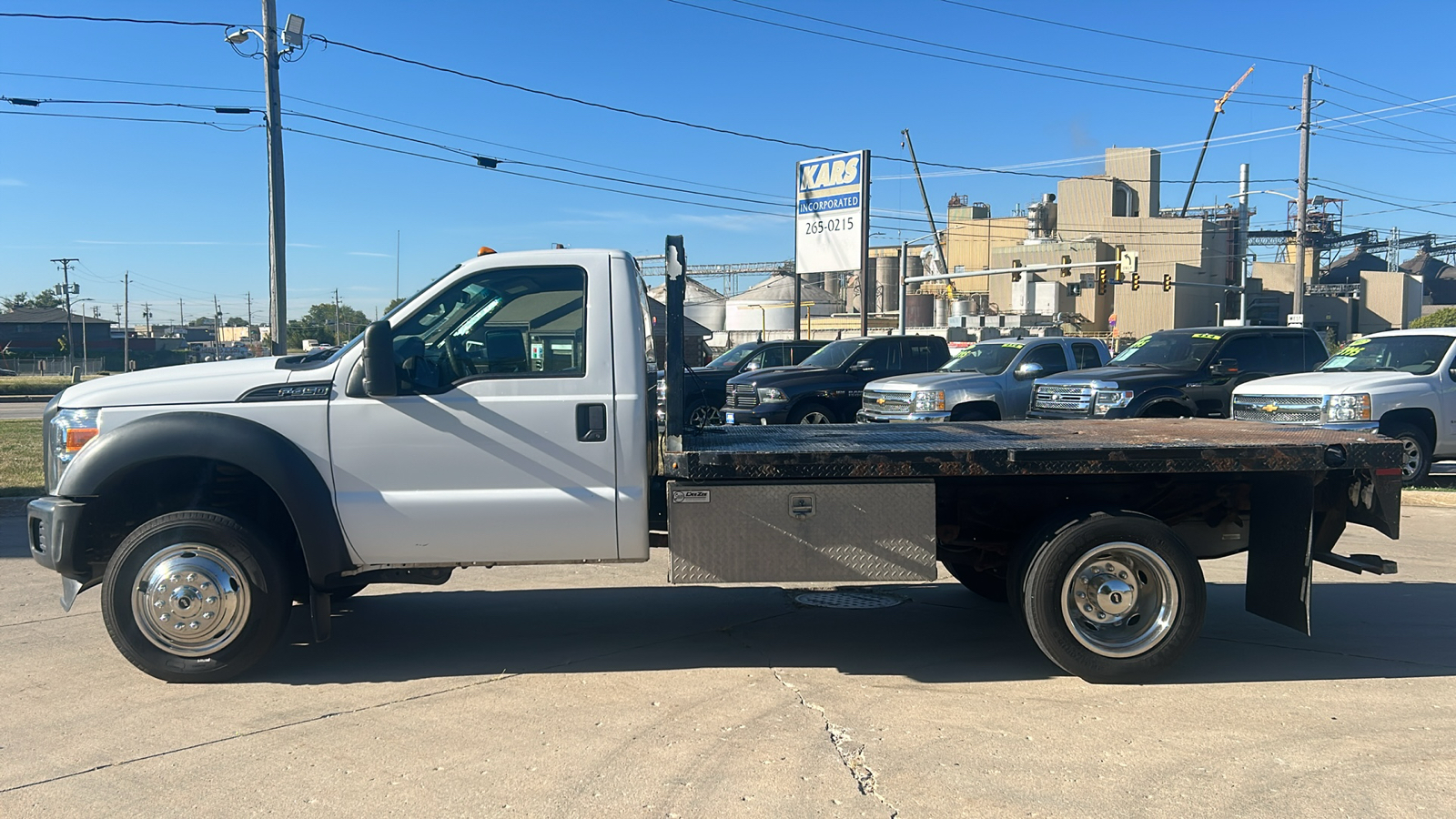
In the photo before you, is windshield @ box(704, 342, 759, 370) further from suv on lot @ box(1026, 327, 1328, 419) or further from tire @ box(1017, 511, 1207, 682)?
tire @ box(1017, 511, 1207, 682)

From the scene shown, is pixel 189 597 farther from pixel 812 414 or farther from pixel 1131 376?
pixel 812 414

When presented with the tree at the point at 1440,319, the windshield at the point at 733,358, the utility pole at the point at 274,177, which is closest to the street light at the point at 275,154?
the utility pole at the point at 274,177

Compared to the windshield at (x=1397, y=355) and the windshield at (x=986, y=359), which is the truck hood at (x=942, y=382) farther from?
the windshield at (x=1397, y=355)

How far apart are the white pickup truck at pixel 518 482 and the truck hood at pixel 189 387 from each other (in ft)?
0.04

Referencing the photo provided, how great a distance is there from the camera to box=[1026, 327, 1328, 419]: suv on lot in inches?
512

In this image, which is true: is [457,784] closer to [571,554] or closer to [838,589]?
[571,554]

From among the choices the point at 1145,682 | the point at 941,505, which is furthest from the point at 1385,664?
the point at 941,505

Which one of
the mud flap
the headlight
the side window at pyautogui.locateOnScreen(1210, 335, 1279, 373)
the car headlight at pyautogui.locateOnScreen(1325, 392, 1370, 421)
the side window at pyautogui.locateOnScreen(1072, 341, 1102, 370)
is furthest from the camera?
the side window at pyautogui.locateOnScreen(1072, 341, 1102, 370)

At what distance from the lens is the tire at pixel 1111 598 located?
17.0 ft

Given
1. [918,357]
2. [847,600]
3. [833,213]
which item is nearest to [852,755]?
[847,600]

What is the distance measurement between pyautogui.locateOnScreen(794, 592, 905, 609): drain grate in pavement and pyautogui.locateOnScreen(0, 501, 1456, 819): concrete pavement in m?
0.15

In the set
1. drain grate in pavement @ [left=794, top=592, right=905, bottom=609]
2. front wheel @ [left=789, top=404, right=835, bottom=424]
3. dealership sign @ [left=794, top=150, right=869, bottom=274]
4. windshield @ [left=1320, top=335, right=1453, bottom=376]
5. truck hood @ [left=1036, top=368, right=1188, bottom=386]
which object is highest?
dealership sign @ [left=794, top=150, right=869, bottom=274]

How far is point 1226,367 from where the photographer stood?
13.6 metres

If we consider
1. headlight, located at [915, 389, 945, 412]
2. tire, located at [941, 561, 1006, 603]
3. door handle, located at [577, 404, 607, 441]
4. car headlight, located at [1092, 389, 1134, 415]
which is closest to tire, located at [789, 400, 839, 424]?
headlight, located at [915, 389, 945, 412]
